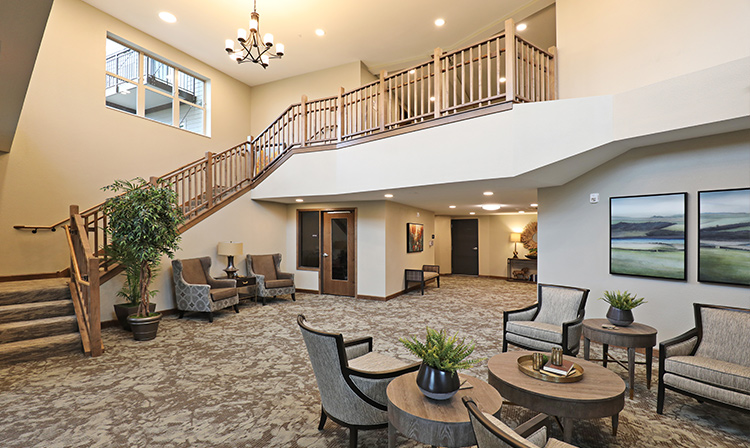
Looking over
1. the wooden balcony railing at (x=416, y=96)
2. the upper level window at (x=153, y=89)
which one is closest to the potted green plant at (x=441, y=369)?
the wooden balcony railing at (x=416, y=96)

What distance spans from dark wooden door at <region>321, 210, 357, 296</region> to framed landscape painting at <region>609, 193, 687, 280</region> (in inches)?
207

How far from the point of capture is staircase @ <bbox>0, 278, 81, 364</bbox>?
398 centimetres

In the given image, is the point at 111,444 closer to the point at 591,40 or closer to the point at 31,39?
the point at 31,39

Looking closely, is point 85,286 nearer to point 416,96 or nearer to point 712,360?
point 416,96

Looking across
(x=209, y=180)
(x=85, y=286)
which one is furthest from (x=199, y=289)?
(x=209, y=180)

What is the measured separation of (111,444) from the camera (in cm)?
243

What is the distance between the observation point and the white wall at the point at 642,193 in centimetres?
366

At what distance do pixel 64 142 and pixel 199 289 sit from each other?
351cm

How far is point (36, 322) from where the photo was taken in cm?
426

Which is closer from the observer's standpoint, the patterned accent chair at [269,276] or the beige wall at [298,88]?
the patterned accent chair at [269,276]

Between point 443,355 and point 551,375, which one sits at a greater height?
point 443,355

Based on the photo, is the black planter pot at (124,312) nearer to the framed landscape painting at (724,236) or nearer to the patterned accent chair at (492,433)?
the patterned accent chair at (492,433)

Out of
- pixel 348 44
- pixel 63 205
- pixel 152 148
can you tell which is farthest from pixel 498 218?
pixel 63 205

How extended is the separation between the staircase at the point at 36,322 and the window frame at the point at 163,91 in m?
3.75
